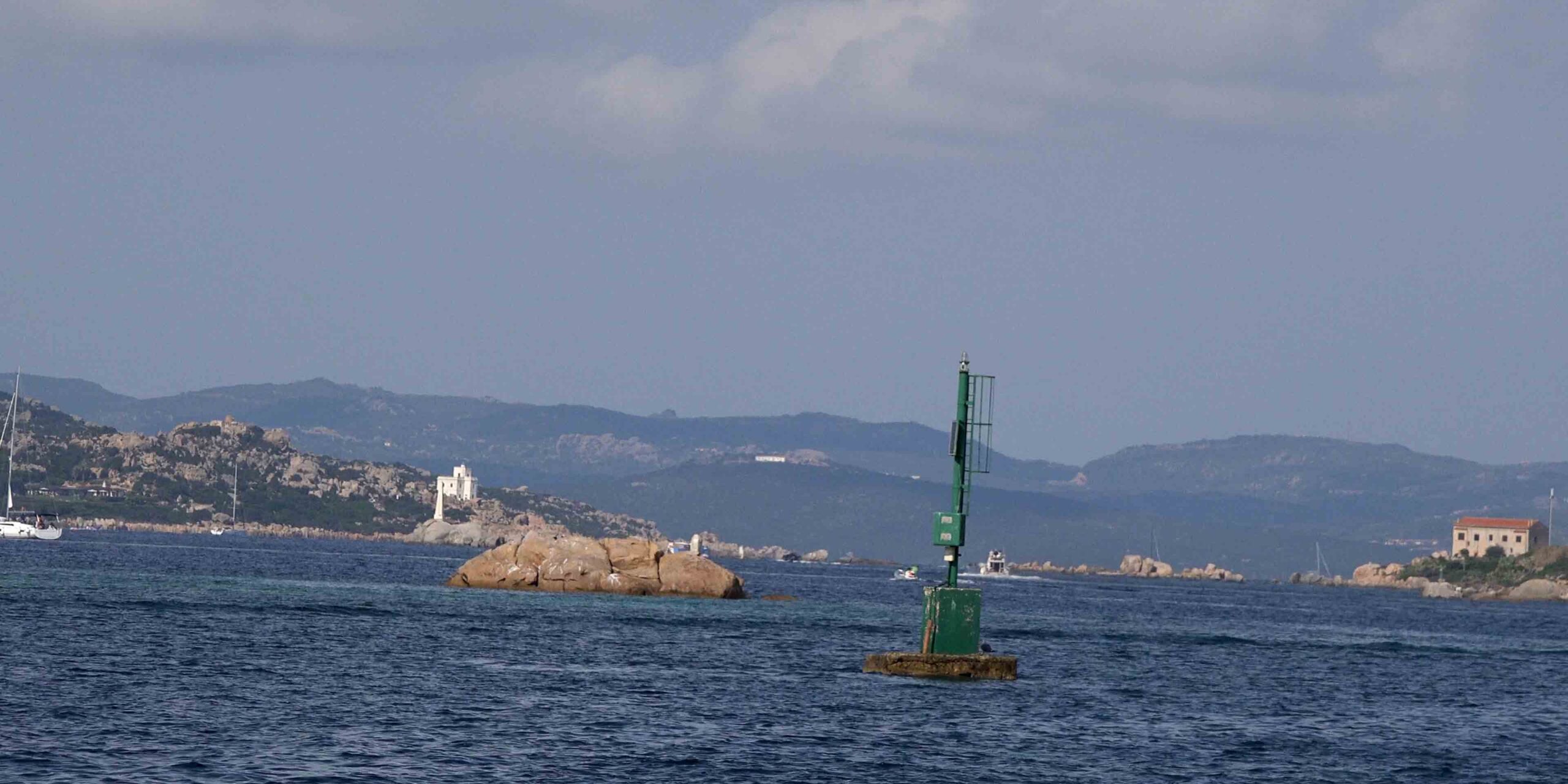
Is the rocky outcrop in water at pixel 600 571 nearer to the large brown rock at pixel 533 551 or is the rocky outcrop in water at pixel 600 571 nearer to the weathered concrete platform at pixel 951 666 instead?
the large brown rock at pixel 533 551

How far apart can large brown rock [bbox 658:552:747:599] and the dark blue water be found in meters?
23.0

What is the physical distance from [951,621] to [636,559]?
236 feet

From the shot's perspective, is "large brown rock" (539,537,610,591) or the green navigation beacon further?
"large brown rock" (539,537,610,591)

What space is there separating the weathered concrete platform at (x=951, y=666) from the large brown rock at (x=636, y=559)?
67.0 meters

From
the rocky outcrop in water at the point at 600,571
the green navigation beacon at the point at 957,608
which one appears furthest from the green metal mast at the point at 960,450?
the rocky outcrop in water at the point at 600,571

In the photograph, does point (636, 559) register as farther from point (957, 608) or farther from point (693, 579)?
point (957, 608)

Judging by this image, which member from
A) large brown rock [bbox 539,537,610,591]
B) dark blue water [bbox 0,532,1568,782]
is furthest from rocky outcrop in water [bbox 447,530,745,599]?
dark blue water [bbox 0,532,1568,782]

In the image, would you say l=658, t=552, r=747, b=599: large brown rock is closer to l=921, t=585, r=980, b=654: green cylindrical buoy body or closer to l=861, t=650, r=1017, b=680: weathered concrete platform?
l=861, t=650, r=1017, b=680: weathered concrete platform

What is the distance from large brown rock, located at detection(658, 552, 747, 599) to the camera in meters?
137

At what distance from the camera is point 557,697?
6025cm

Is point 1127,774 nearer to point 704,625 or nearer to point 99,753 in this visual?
point 99,753

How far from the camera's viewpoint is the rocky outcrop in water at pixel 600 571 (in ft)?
445

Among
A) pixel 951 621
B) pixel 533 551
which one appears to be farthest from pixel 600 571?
pixel 951 621

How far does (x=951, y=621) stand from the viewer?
67.3m
